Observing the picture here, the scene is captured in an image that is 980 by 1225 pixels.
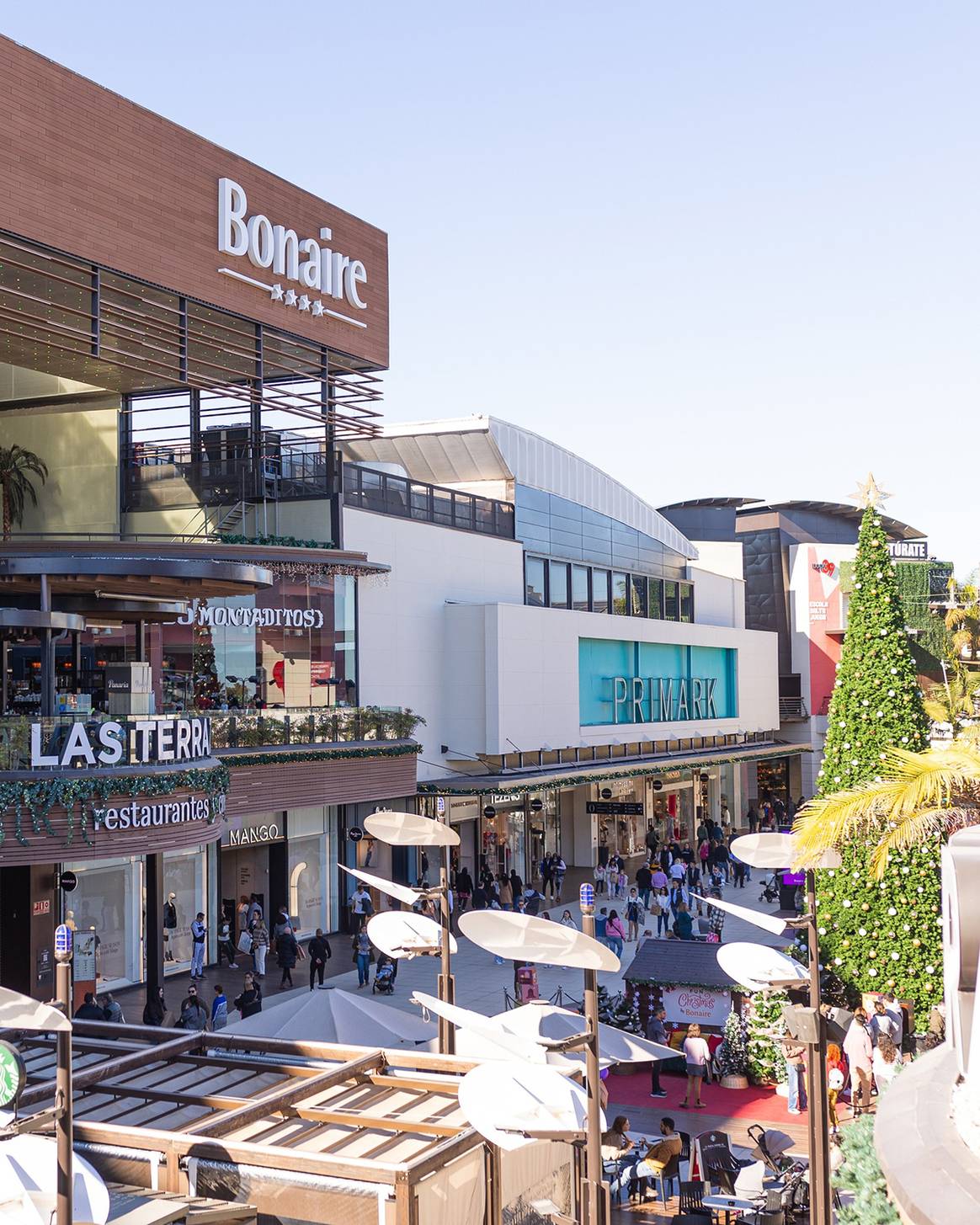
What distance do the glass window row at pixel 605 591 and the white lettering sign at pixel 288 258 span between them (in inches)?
463

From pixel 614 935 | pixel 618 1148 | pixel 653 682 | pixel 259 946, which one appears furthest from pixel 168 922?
pixel 653 682

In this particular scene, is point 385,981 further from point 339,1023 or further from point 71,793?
point 339,1023

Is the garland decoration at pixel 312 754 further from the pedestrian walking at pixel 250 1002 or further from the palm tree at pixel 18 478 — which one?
the palm tree at pixel 18 478

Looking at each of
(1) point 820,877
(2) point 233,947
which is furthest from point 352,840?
(1) point 820,877

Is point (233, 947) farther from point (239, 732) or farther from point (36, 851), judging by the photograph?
point (36, 851)

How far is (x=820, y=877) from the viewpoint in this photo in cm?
2030

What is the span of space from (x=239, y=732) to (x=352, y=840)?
19.4 feet

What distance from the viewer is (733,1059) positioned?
20094mm

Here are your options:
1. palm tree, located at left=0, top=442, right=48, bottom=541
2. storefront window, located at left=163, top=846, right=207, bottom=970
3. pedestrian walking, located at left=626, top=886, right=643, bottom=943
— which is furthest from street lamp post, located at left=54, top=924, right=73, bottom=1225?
palm tree, located at left=0, top=442, right=48, bottom=541

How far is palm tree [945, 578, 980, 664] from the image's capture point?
6769 cm

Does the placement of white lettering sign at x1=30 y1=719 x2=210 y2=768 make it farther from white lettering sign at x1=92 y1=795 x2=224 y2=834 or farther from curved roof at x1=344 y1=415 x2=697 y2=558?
curved roof at x1=344 y1=415 x2=697 y2=558

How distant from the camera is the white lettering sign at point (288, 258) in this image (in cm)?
3020

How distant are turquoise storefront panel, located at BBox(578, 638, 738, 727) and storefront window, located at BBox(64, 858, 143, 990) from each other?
18.6 m

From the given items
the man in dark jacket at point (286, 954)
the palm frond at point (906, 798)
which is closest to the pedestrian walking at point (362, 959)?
the man in dark jacket at point (286, 954)
